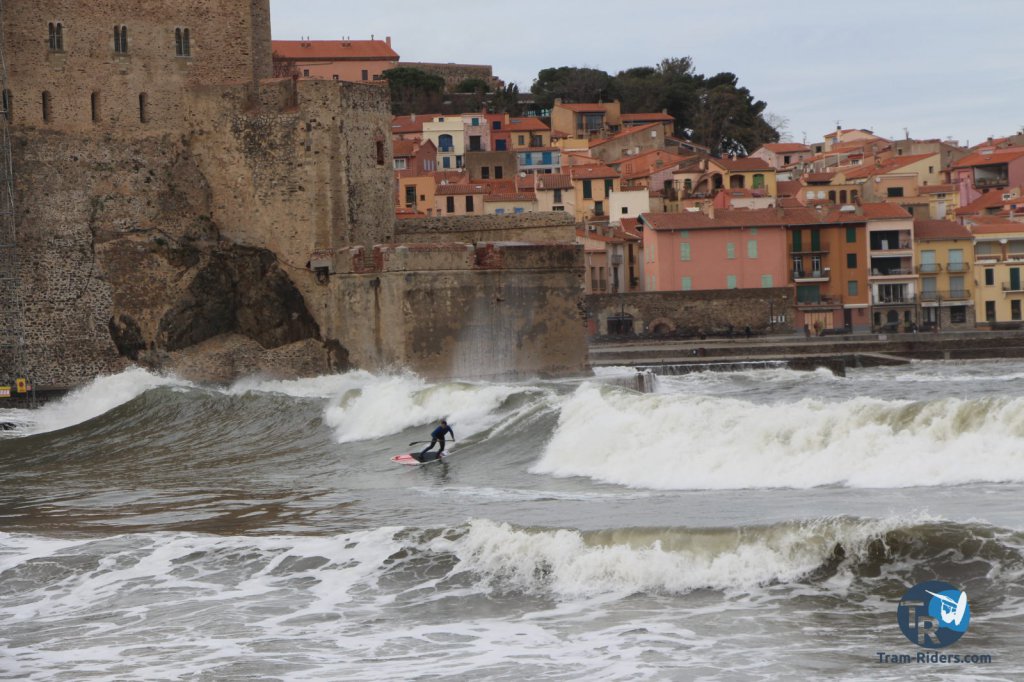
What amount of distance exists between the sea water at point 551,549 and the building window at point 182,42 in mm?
9742

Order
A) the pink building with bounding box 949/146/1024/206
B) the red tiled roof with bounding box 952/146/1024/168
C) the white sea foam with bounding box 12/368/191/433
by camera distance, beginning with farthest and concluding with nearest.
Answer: the red tiled roof with bounding box 952/146/1024/168
the pink building with bounding box 949/146/1024/206
the white sea foam with bounding box 12/368/191/433

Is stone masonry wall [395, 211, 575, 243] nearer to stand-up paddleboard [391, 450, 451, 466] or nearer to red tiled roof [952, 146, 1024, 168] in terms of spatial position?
stand-up paddleboard [391, 450, 451, 466]

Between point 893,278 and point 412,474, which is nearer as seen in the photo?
point 412,474

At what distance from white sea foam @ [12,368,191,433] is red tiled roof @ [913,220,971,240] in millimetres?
32417

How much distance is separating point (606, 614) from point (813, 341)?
33759 millimetres

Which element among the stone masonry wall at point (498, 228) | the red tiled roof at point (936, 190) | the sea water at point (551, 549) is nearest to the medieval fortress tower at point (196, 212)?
the stone masonry wall at point (498, 228)

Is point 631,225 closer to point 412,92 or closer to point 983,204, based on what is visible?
point 983,204

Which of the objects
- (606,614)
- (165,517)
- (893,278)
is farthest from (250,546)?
(893,278)

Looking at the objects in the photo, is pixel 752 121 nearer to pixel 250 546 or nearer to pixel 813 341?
pixel 813 341

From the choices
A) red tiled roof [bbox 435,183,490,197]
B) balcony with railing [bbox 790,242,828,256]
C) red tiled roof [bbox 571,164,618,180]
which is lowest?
balcony with railing [bbox 790,242,828,256]

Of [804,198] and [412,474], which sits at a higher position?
[804,198]

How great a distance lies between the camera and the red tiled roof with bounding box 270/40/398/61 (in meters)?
77.9

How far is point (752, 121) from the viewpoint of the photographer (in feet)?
289

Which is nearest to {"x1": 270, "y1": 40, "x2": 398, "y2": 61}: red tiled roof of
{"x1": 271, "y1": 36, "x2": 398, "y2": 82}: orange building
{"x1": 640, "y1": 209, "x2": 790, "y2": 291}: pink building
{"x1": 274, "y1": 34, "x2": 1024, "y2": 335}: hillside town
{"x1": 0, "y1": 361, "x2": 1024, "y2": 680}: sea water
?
{"x1": 271, "y1": 36, "x2": 398, "y2": 82}: orange building
